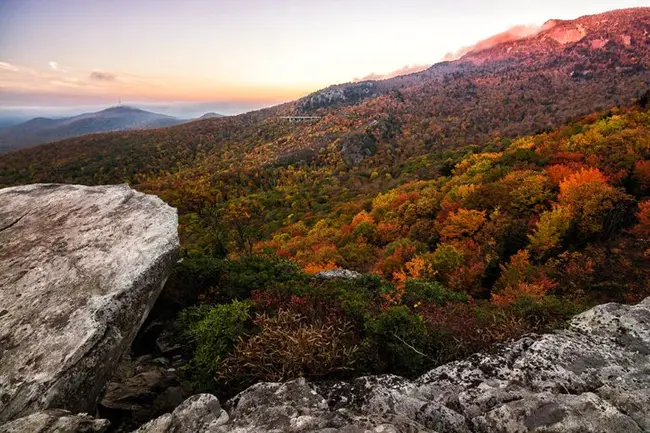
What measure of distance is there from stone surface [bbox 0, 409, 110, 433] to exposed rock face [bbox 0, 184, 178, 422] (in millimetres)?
710

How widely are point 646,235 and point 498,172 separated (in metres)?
15.4

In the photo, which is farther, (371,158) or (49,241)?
(371,158)

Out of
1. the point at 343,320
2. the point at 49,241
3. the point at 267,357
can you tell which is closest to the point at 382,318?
the point at 343,320

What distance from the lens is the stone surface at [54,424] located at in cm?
443

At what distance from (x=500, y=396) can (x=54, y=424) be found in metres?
6.33

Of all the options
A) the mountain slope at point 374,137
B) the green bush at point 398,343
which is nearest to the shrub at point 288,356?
the green bush at point 398,343

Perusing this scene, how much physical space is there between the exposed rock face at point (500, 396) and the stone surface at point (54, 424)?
735mm

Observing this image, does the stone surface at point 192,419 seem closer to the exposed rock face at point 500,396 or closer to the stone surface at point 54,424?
the exposed rock face at point 500,396

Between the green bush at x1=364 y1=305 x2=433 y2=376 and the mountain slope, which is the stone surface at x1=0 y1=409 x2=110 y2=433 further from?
the mountain slope

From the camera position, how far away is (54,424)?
4.52 m

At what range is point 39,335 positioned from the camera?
605 cm

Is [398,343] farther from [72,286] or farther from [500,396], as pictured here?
[72,286]

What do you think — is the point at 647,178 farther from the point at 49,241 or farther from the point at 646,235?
the point at 49,241

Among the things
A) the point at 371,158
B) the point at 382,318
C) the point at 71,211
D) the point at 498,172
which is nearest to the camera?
the point at 382,318
